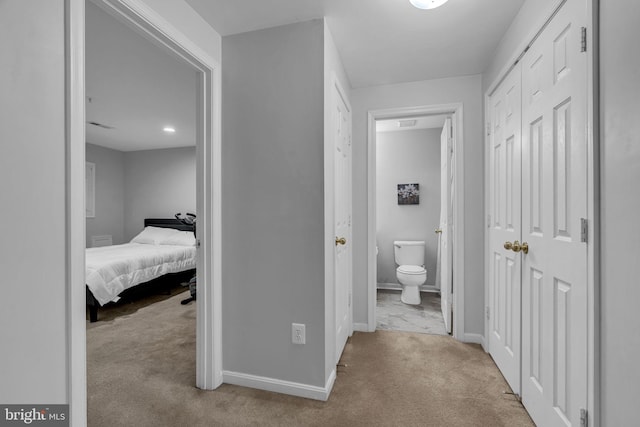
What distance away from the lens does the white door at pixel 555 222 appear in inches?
47.0

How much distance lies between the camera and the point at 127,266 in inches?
143

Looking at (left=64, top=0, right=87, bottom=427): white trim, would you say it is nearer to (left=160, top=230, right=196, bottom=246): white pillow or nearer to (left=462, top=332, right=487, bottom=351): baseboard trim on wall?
(left=462, top=332, right=487, bottom=351): baseboard trim on wall

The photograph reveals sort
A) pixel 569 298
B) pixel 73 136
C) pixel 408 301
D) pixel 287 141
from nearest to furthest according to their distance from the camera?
1. pixel 73 136
2. pixel 569 298
3. pixel 287 141
4. pixel 408 301

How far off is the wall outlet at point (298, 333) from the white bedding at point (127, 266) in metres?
2.47

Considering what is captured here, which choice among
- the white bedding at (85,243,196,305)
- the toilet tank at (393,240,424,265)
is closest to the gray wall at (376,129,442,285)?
the toilet tank at (393,240,424,265)

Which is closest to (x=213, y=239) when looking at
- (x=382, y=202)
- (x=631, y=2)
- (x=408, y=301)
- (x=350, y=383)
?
(x=350, y=383)

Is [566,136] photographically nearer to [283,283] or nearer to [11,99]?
[283,283]

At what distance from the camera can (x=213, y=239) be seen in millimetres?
1917

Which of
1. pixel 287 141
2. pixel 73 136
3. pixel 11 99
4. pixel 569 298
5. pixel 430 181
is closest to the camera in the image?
pixel 11 99

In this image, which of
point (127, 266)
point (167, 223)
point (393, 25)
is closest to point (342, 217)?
point (393, 25)

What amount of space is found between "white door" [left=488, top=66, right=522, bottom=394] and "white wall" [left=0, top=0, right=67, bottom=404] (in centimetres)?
223

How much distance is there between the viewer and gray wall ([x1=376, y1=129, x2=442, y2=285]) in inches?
171

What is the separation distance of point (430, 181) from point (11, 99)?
4295 millimetres

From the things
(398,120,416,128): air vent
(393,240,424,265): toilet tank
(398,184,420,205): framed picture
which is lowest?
(393,240,424,265): toilet tank
